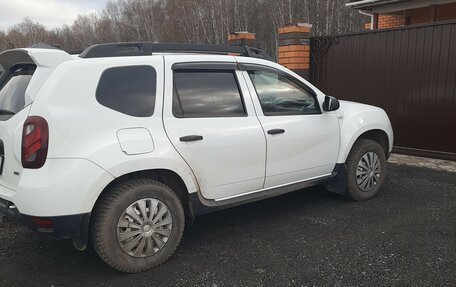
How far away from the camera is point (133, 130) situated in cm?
309

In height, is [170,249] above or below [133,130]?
below

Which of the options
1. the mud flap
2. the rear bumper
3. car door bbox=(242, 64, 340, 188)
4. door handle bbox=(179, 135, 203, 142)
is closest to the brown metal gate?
the mud flap

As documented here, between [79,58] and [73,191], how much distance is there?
1.00 m

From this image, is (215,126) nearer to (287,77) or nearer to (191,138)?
(191,138)

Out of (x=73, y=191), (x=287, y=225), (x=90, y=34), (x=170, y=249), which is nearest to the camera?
(x=73, y=191)

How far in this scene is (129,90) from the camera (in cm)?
317

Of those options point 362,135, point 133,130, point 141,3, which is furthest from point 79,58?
point 141,3

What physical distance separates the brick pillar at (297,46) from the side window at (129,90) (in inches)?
221

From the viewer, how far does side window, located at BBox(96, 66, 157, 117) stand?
10.0 ft

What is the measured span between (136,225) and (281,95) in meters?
1.97

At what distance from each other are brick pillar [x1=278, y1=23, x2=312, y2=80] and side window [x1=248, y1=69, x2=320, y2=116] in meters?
4.23

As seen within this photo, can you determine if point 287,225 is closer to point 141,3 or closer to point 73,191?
point 73,191

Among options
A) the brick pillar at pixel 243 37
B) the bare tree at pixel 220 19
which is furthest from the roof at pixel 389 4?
the bare tree at pixel 220 19

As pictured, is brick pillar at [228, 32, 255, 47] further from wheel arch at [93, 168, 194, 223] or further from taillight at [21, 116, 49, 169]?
taillight at [21, 116, 49, 169]
